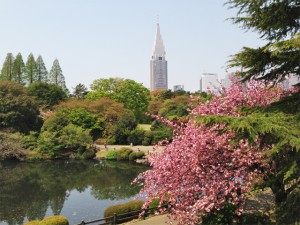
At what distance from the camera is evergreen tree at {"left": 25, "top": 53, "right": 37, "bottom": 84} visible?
59219 mm

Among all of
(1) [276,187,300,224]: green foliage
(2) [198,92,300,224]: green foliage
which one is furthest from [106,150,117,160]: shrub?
(1) [276,187,300,224]: green foliage

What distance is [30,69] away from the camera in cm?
5944

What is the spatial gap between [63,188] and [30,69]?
42393mm

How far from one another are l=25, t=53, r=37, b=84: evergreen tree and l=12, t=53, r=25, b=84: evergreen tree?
2.38 ft

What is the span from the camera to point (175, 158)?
807 cm

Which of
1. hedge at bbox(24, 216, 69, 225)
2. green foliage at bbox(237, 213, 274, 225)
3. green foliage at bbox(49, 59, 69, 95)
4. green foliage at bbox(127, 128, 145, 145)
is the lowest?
hedge at bbox(24, 216, 69, 225)

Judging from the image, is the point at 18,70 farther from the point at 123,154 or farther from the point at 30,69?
the point at 123,154

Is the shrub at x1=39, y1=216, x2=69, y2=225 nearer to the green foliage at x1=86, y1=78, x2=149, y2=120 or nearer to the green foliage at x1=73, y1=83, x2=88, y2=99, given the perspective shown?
the green foliage at x1=86, y1=78, x2=149, y2=120

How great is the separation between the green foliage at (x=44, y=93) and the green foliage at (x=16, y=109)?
629 cm

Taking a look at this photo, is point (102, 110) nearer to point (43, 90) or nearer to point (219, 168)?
point (43, 90)

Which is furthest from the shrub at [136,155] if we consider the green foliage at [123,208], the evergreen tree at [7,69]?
the evergreen tree at [7,69]

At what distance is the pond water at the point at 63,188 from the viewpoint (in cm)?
1700

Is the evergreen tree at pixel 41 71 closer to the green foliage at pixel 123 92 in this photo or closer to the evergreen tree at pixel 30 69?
the evergreen tree at pixel 30 69

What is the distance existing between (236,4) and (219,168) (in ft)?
12.8
